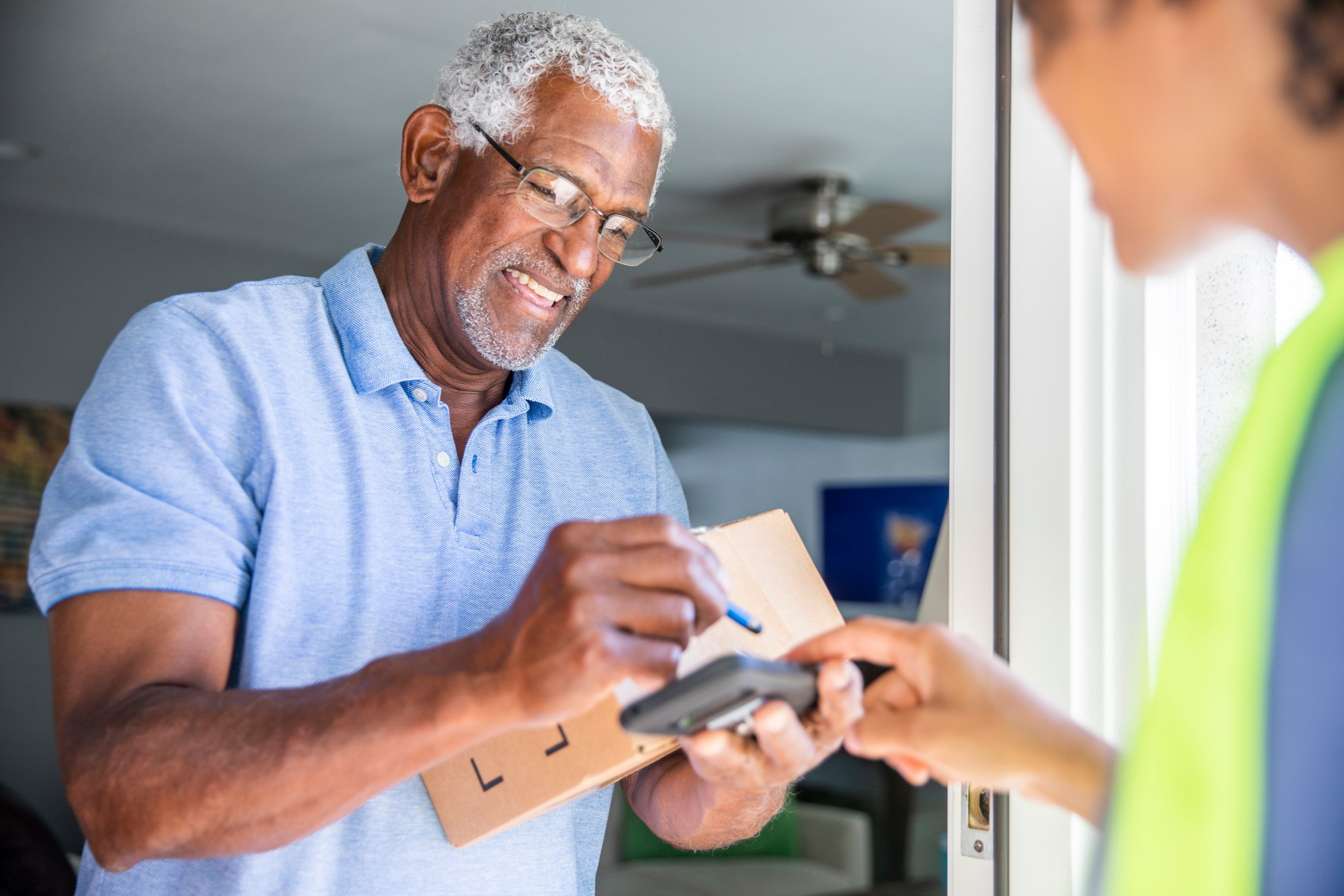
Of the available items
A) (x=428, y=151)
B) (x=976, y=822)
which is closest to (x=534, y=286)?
(x=428, y=151)

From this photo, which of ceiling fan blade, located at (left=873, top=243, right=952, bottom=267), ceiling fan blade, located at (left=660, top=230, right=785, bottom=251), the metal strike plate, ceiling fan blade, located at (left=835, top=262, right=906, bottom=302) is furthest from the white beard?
ceiling fan blade, located at (left=835, top=262, right=906, bottom=302)

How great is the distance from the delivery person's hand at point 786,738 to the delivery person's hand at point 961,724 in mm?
18

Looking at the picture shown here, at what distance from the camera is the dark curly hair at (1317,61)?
39 cm

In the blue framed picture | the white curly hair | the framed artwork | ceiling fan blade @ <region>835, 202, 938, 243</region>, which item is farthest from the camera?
the blue framed picture

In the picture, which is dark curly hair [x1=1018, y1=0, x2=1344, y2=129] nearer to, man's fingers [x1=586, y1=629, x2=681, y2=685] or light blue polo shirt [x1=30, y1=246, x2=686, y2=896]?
man's fingers [x1=586, y1=629, x2=681, y2=685]

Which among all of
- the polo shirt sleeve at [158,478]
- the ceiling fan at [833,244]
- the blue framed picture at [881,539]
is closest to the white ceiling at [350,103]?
the ceiling fan at [833,244]

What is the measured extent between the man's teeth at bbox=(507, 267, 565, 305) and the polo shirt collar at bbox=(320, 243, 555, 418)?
4.4 inches

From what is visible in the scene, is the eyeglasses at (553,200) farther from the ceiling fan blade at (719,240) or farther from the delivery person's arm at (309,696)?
the ceiling fan blade at (719,240)

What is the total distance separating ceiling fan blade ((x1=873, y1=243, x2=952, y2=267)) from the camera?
3631mm

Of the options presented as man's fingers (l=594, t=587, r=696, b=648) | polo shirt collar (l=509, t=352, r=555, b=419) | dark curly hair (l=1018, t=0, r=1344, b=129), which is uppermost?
dark curly hair (l=1018, t=0, r=1344, b=129)

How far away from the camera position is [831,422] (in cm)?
680

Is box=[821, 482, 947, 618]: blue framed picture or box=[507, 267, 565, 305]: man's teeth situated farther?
box=[821, 482, 947, 618]: blue framed picture

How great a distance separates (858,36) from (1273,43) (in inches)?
99.9

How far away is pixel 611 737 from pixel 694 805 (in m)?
0.34
